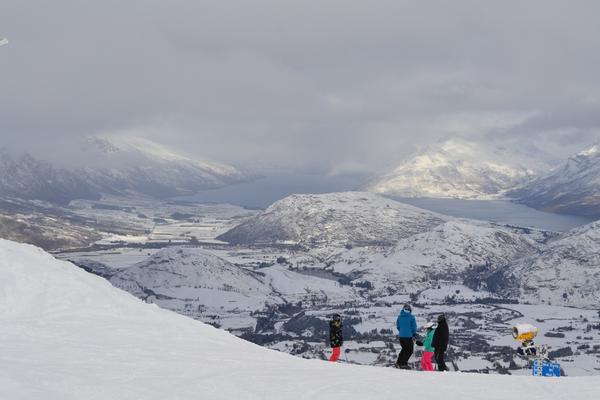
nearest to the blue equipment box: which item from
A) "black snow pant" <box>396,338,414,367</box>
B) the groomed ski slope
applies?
the groomed ski slope

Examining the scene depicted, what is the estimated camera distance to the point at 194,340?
28281mm

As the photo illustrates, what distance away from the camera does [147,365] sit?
2197cm

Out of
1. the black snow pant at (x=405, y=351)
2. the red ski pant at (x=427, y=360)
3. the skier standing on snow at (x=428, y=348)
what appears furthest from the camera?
the black snow pant at (x=405, y=351)

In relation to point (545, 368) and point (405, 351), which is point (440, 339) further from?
point (545, 368)

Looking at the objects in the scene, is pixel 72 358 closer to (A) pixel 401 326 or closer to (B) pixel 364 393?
(B) pixel 364 393

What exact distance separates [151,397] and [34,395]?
3.32 m

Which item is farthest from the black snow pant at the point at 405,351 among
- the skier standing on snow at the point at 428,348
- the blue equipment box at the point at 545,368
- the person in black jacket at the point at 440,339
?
the blue equipment box at the point at 545,368

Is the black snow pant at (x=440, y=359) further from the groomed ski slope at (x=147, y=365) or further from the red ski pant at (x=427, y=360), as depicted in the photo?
the groomed ski slope at (x=147, y=365)

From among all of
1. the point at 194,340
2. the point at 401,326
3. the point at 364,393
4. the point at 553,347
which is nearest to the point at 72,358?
the point at 194,340

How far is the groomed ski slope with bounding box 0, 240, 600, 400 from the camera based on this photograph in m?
18.8

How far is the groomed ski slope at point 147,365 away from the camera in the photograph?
1884cm

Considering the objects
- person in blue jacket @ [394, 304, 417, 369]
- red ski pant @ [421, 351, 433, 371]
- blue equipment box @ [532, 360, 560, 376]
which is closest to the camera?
blue equipment box @ [532, 360, 560, 376]

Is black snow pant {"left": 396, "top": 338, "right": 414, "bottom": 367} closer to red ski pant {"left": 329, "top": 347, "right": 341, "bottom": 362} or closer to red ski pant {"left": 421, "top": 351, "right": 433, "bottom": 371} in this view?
red ski pant {"left": 421, "top": 351, "right": 433, "bottom": 371}

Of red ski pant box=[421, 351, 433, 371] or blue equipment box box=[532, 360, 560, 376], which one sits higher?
blue equipment box box=[532, 360, 560, 376]
